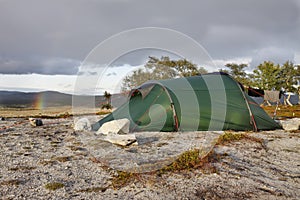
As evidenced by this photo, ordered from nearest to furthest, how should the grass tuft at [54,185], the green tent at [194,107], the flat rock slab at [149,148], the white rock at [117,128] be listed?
the grass tuft at [54,185]
the flat rock slab at [149,148]
the white rock at [117,128]
the green tent at [194,107]

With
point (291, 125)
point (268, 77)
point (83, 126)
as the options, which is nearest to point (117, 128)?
point (83, 126)

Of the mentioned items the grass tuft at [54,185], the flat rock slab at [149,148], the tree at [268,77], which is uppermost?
the tree at [268,77]

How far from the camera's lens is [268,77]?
4503 cm

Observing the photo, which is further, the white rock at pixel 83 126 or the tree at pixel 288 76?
the tree at pixel 288 76

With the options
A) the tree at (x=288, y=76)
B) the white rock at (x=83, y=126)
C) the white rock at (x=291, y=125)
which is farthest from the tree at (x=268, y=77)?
the white rock at (x=83, y=126)

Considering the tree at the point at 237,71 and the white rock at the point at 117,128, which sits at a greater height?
the tree at the point at 237,71

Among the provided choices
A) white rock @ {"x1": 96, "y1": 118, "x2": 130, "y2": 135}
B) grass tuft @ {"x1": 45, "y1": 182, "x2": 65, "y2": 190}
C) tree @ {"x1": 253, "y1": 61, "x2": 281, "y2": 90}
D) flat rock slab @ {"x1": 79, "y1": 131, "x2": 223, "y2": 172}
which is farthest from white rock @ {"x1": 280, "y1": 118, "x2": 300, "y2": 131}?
tree @ {"x1": 253, "y1": 61, "x2": 281, "y2": 90}

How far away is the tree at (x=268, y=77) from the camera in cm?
4453

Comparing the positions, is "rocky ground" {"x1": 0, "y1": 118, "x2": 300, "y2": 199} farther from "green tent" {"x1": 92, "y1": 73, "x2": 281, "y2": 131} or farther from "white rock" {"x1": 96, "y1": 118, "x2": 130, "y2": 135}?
"green tent" {"x1": 92, "y1": 73, "x2": 281, "y2": 131}

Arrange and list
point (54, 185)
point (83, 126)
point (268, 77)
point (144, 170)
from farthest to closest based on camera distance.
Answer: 1. point (268, 77)
2. point (83, 126)
3. point (144, 170)
4. point (54, 185)

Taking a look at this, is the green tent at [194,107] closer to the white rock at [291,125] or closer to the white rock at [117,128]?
the white rock at [117,128]

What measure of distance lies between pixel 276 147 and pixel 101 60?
6431 millimetres

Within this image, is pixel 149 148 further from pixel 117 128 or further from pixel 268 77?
pixel 268 77

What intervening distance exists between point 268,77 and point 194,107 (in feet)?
138
